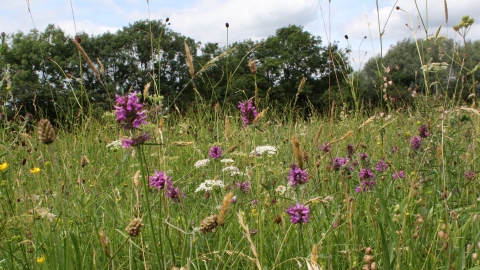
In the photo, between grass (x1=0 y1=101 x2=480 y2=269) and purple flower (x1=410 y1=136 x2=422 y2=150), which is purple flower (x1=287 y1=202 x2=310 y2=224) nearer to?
grass (x1=0 y1=101 x2=480 y2=269)

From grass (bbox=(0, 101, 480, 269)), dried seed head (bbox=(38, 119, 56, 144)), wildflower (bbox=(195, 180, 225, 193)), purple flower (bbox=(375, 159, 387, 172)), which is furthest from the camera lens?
purple flower (bbox=(375, 159, 387, 172))

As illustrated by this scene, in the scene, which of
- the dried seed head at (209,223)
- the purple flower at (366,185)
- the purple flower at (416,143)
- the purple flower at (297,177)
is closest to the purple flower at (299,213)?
the purple flower at (297,177)

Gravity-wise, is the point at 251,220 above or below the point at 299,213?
below

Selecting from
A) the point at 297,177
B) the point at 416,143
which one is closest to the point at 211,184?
the point at 297,177

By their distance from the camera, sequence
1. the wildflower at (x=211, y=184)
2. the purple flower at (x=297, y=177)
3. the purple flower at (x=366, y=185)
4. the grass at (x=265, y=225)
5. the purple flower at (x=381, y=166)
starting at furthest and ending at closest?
the purple flower at (x=381, y=166) < the purple flower at (x=366, y=185) < the wildflower at (x=211, y=184) < the purple flower at (x=297, y=177) < the grass at (x=265, y=225)

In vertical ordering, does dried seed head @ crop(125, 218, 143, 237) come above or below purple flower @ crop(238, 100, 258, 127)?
below

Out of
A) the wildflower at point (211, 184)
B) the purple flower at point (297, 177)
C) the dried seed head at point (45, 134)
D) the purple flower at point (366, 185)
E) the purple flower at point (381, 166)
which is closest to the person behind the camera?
the dried seed head at point (45, 134)

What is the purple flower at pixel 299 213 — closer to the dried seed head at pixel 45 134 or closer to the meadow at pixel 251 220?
the meadow at pixel 251 220

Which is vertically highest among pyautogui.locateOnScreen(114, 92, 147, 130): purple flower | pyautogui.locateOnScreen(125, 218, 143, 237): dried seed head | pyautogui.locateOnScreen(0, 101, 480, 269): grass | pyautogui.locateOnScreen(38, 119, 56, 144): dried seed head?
pyautogui.locateOnScreen(114, 92, 147, 130): purple flower

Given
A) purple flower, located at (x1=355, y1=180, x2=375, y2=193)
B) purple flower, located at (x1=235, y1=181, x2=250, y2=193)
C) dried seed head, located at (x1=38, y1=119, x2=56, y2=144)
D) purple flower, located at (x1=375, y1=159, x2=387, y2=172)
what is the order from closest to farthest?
dried seed head, located at (x1=38, y1=119, x2=56, y2=144)
purple flower, located at (x1=355, y1=180, x2=375, y2=193)
purple flower, located at (x1=235, y1=181, x2=250, y2=193)
purple flower, located at (x1=375, y1=159, x2=387, y2=172)

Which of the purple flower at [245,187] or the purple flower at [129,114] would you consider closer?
the purple flower at [129,114]

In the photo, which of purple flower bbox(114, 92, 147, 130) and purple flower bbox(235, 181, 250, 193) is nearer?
purple flower bbox(114, 92, 147, 130)

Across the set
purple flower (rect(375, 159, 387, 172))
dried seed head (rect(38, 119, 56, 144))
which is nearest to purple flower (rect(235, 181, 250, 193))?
purple flower (rect(375, 159, 387, 172))

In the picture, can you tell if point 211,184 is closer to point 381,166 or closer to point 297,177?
point 297,177
